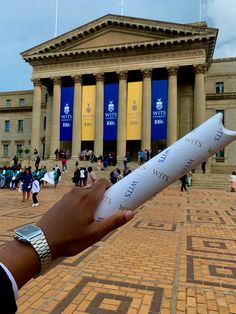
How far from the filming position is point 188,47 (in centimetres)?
3741

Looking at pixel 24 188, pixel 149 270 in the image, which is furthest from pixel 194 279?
pixel 24 188

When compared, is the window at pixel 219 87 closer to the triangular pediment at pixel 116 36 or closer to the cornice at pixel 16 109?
the triangular pediment at pixel 116 36

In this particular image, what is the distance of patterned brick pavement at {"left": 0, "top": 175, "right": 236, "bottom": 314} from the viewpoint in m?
3.87

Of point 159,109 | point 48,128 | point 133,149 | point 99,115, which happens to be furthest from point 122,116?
point 48,128

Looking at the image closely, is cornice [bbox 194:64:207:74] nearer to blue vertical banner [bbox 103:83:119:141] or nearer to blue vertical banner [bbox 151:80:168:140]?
Result: blue vertical banner [bbox 151:80:168:140]

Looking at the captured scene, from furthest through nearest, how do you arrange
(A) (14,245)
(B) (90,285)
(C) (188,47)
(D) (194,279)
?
(C) (188,47)
(D) (194,279)
(B) (90,285)
(A) (14,245)

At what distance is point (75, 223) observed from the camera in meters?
1.47

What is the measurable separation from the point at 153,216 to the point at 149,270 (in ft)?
18.8

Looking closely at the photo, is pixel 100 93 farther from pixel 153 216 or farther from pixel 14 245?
pixel 14 245

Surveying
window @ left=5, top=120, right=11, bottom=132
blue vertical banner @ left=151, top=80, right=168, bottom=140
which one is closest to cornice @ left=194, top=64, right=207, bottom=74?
blue vertical banner @ left=151, top=80, right=168, bottom=140

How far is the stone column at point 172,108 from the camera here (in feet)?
121

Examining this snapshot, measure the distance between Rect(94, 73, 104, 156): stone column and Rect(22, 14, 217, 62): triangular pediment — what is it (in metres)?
4.20

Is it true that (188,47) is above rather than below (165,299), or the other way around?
above

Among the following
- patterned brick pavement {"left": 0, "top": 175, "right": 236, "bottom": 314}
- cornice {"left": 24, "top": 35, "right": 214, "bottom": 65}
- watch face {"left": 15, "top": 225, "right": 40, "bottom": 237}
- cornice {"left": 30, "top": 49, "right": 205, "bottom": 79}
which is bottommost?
patterned brick pavement {"left": 0, "top": 175, "right": 236, "bottom": 314}
